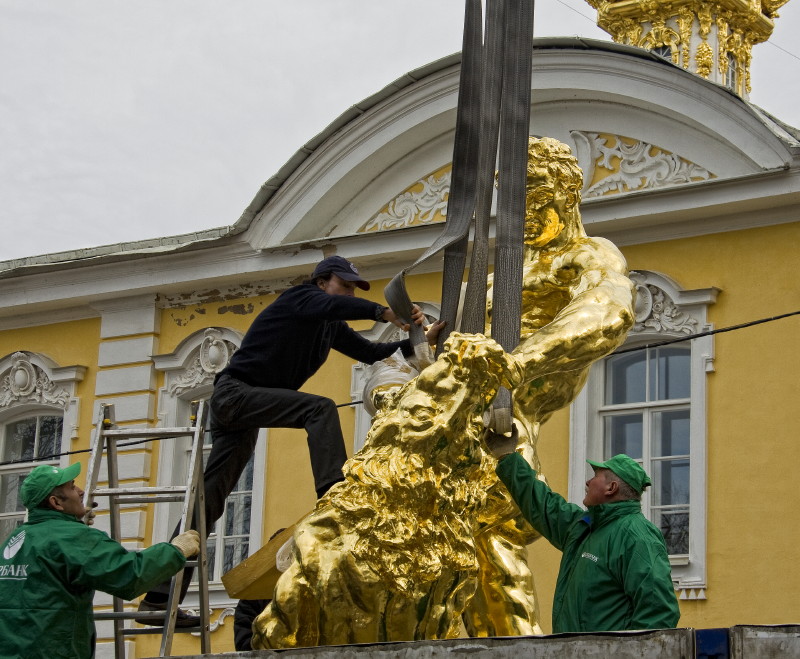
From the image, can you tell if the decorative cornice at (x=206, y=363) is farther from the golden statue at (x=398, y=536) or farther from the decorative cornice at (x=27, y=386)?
the golden statue at (x=398, y=536)

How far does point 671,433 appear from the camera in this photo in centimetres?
1288

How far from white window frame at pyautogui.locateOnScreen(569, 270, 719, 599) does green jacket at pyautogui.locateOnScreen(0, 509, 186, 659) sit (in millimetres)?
7382

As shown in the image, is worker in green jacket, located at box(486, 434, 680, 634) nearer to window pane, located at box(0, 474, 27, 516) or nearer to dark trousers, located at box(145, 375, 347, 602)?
dark trousers, located at box(145, 375, 347, 602)

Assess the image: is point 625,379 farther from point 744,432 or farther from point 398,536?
point 398,536

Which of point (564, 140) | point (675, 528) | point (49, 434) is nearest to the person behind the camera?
point (675, 528)

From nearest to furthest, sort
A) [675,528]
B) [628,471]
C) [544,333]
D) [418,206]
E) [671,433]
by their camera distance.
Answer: [628,471] → [544,333] → [675,528] → [671,433] → [418,206]

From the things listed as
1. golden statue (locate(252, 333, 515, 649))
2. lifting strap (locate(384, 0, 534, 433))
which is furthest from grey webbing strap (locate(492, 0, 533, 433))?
golden statue (locate(252, 333, 515, 649))

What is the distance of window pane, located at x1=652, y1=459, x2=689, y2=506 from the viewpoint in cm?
1269

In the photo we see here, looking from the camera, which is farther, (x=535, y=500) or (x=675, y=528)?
(x=675, y=528)

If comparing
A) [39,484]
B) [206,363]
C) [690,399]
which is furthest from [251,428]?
[206,363]

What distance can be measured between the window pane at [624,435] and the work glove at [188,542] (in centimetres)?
737

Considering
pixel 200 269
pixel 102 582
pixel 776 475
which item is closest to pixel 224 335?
pixel 200 269

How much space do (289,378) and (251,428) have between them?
23 cm

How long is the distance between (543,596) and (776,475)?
72.7 inches
